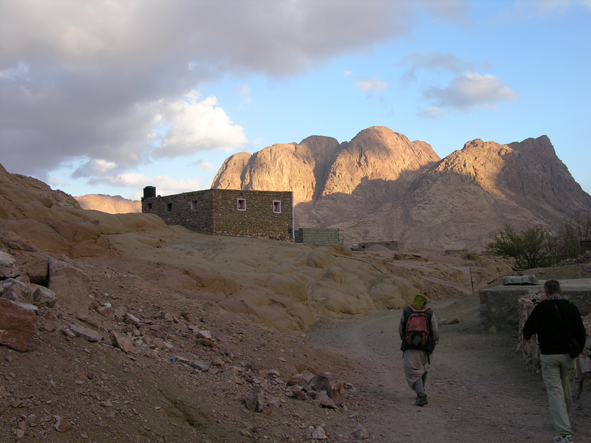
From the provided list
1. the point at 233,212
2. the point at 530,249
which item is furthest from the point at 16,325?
the point at 530,249

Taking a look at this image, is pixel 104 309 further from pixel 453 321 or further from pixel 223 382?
pixel 453 321

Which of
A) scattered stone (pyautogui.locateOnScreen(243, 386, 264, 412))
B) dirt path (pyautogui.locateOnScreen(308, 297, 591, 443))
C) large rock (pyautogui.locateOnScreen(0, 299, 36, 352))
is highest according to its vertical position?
large rock (pyautogui.locateOnScreen(0, 299, 36, 352))

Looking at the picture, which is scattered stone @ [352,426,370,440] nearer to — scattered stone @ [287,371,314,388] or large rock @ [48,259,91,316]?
scattered stone @ [287,371,314,388]

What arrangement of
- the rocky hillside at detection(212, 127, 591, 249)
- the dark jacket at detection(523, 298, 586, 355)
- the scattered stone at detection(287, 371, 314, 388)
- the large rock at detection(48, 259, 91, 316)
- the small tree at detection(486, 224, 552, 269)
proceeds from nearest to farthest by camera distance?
1. the dark jacket at detection(523, 298, 586, 355)
2. the large rock at detection(48, 259, 91, 316)
3. the scattered stone at detection(287, 371, 314, 388)
4. the small tree at detection(486, 224, 552, 269)
5. the rocky hillside at detection(212, 127, 591, 249)

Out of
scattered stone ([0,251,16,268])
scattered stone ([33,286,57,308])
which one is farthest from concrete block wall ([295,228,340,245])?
scattered stone ([33,286,57,308])

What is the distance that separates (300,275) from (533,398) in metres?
11.9

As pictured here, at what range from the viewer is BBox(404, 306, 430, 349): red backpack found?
5797mm

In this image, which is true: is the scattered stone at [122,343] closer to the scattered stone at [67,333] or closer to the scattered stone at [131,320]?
the scattered stone at [67,333]

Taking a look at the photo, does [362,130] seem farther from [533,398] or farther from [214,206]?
[533,398]

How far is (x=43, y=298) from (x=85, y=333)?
0.74 metres

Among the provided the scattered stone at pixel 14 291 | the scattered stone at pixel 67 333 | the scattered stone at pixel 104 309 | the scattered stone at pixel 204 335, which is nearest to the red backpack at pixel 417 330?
the scattered stone at pixel 204 335

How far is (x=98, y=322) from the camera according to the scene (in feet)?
18.4

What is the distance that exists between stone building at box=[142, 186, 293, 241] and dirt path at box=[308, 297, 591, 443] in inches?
582

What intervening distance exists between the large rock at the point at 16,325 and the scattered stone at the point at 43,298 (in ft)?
3.01
